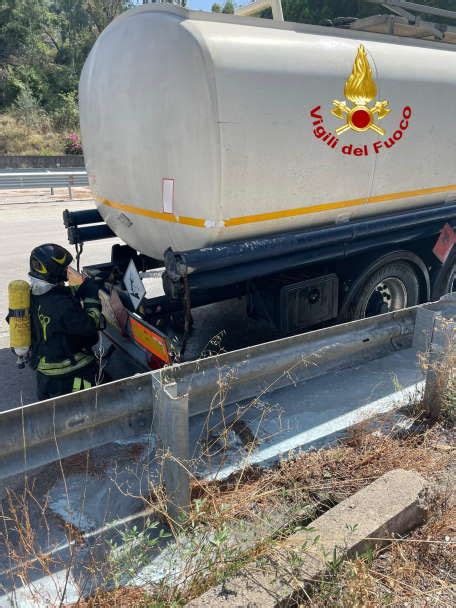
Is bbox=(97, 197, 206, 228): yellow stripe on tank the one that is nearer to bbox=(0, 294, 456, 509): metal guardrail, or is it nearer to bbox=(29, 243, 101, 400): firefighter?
bbox=(29, 243, 101, 400): firefighter

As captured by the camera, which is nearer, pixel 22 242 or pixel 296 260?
pixel 296 260

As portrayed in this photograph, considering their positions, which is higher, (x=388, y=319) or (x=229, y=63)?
(x=229, y=63)

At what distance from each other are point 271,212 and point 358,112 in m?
1.11

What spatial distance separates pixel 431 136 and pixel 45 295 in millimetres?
3637

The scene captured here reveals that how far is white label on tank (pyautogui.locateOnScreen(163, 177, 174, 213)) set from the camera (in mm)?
3686

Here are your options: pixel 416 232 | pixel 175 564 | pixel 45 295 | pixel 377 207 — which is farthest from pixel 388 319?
pixel 45 295

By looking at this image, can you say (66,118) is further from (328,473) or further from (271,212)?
(328,473)

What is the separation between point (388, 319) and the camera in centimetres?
355

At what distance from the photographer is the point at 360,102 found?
4078mm

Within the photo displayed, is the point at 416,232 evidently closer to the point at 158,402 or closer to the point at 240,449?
the point at 240,449

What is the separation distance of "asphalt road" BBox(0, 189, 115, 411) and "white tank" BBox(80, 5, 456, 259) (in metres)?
1.63

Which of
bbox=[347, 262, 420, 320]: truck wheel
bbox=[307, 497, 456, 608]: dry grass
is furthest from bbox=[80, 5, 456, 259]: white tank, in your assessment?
bbox=[307, 497, 456, 608]: dry grass

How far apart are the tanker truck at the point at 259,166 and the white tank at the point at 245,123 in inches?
0.5

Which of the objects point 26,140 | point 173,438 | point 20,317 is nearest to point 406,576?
point 173,438
